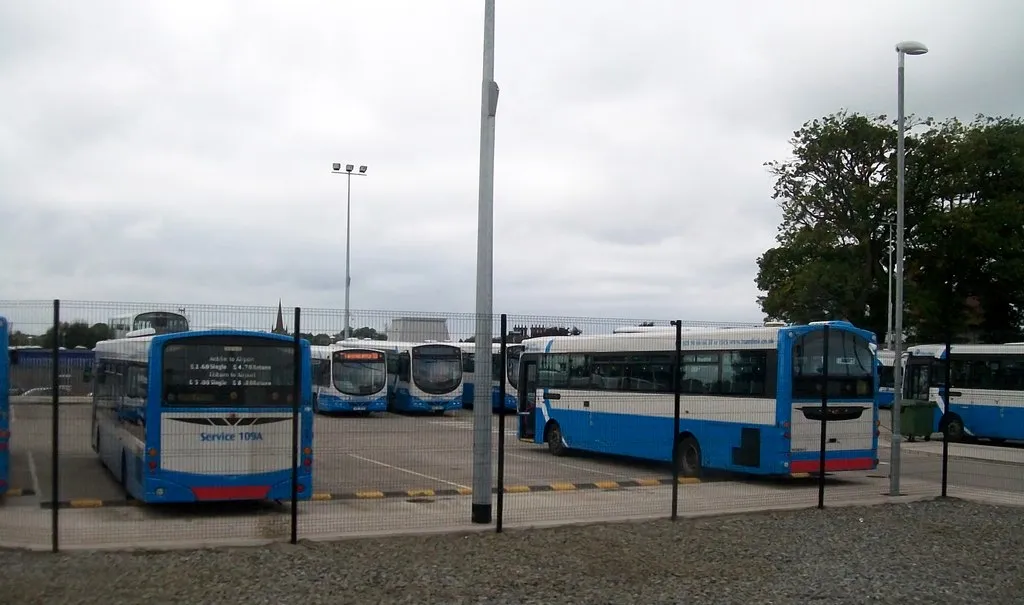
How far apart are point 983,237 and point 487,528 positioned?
135 feet

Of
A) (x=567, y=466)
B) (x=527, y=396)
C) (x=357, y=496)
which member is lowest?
(x=567, y=466)

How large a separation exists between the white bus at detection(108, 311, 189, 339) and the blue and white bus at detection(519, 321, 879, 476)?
8567 millimetres

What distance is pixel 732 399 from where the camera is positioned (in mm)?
16703

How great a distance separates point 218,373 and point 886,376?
36.5 meters

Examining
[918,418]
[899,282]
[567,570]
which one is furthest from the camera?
[918,418]

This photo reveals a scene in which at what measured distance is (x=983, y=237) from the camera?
45031 mm

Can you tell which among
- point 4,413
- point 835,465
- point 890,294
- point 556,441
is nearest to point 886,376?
point 890,294

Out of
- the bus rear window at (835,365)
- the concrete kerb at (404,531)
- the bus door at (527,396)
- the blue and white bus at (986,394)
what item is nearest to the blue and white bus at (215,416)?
the concrete kerb at (404,531)

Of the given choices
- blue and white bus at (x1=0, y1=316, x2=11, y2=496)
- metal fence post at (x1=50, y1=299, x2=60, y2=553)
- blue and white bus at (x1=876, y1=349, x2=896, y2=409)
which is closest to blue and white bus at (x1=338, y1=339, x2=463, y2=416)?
blue and white bus at (x1=876, y1=349, x2=896, y2=409)

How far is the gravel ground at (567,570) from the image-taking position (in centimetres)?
799

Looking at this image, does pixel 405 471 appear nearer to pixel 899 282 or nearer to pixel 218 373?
pixel 218 373

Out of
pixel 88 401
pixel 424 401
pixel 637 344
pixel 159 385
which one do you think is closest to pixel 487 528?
pixel 159 385

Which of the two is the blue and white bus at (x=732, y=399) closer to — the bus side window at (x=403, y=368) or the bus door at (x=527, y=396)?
the bus door at (x=527, y=396)

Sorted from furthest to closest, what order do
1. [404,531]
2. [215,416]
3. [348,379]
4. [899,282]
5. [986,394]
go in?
[986,394], [348,379], [899,282], [215,416], [404,531]
